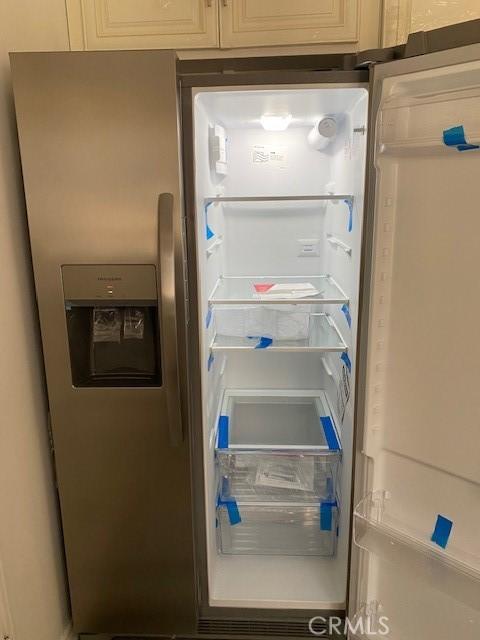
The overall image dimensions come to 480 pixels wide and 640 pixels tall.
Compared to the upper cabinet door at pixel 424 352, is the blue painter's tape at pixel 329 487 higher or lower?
lower

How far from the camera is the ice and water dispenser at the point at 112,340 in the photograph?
4.67ft

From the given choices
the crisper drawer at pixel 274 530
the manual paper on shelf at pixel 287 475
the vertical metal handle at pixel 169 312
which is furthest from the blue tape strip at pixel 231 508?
the vertical metal handle at pixel 169 312

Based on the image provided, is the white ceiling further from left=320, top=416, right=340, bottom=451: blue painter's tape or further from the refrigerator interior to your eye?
left=320, top=416, right=340, bottom=451: blue painter's tape

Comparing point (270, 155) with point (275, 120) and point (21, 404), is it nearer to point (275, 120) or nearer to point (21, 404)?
point (275, 120)

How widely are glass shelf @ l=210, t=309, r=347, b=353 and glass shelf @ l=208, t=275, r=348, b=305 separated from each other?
0.09m

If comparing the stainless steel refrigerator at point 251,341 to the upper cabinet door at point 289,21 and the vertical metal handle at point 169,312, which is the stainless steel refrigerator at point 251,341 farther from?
the upper cabinet door at point 289,21

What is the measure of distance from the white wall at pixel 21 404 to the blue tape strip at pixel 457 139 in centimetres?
113

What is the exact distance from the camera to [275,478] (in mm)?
1935

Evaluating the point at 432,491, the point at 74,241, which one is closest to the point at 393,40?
the point at 74,241

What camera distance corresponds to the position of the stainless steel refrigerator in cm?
121

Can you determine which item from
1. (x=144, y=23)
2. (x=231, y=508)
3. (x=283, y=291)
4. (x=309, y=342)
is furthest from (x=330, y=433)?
(x=144, y=23)

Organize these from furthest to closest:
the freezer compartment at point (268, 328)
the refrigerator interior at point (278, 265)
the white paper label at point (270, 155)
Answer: the white paper label at point (270, 155) → the freezer compartment at point (268, 328) → the refrigerator interior at point (278, 265)

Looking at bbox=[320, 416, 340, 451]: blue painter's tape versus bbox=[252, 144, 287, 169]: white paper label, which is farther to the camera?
bbox=[252, 144, 287, 169]: white paper label

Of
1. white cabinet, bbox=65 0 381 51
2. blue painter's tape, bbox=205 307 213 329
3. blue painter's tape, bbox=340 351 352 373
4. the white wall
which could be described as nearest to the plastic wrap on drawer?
blue painter's tape, bbox=340 351 352 373
